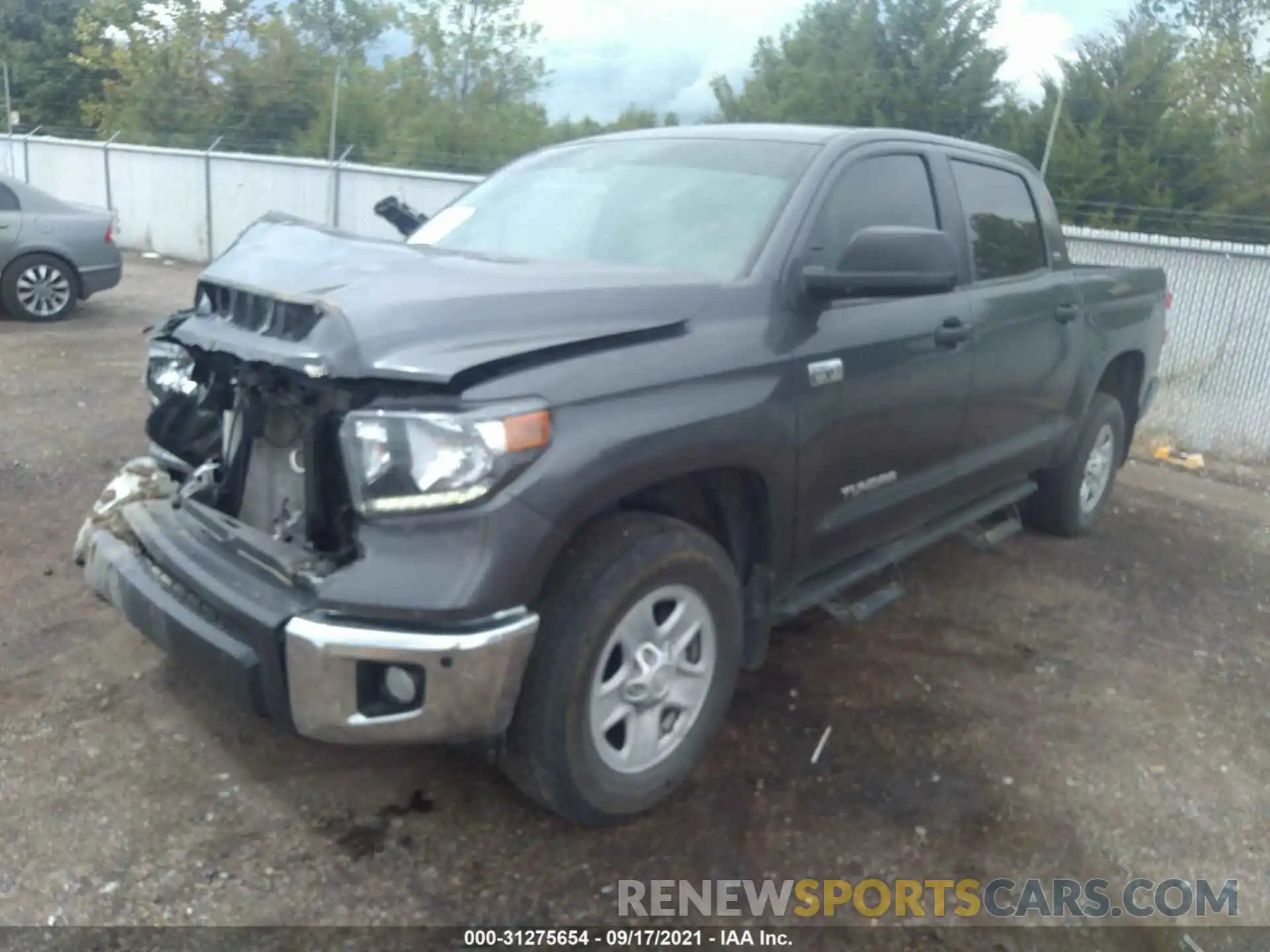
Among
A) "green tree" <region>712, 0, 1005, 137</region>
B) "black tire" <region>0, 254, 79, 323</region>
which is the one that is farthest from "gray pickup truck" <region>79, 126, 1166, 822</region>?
"green tree" <region>712, 0, 1005, 137</region>

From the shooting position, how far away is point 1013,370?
457 cm

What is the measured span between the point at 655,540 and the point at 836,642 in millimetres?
1708

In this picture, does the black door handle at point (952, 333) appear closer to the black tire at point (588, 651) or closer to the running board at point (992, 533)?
the running board at point (992, 533)

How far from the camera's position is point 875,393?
12.1 ft

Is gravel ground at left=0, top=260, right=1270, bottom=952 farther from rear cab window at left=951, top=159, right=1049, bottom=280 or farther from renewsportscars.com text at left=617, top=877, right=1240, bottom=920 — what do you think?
rear cab window at left=951, top=159, right=1049, bottom=280

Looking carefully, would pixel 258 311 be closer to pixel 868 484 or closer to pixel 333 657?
pixel 333 657

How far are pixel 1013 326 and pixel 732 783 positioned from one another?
2.25 meters

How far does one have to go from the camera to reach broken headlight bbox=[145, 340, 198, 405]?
348 cm

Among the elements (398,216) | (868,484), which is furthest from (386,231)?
(868,484)

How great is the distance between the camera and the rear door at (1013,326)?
14.5 ft

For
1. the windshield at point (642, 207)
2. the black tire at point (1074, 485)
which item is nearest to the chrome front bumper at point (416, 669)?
the windshield at point (642, 207)

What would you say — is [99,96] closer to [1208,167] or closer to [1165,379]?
[1208,167]

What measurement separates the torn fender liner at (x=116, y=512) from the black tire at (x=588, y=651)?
131 centimetres

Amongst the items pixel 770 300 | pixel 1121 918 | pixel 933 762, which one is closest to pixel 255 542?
pixel 770 300
